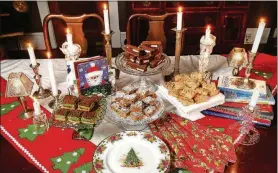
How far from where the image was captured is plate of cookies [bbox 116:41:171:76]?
1.80m

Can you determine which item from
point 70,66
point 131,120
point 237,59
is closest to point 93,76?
point 70,66

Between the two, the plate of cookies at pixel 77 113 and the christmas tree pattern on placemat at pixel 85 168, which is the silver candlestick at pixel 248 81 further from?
the christmas tree pattern on placemat at pixel 85 168

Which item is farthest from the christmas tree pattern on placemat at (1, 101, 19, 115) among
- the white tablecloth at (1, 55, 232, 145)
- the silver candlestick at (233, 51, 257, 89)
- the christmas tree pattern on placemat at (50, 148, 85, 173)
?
the silver candlestick at (233, 51, 257, 89)

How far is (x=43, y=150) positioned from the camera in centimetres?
159

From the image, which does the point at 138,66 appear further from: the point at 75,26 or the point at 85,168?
the point at 75,26

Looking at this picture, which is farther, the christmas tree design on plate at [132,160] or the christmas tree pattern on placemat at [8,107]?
the christmas tree pattern on placemat at [8,107]

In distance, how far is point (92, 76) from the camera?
1.83 m

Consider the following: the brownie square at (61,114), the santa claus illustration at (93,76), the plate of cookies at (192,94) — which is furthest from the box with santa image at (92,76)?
the plate of cookies at (192,94)

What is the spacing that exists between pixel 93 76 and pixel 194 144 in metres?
0.73

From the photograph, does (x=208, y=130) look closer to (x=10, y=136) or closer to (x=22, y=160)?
(x=22, y=160)

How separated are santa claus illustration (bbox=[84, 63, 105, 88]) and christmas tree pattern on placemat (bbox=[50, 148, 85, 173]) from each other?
0.44m

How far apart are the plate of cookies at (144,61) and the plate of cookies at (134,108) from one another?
0.15 m

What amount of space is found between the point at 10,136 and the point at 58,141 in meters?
0.29

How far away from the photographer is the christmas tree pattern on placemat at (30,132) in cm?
167
